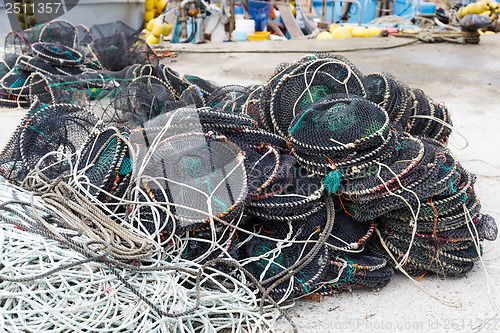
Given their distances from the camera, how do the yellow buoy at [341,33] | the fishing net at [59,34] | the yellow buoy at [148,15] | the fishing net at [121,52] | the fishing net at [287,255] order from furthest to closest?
the yellow buoy at [148,15], the yellow buoy at [341,33], the fishing net at [59,34], the fishing net at [121,52], the fishing net at [287,255]

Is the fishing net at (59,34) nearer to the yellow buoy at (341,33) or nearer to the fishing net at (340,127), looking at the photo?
the fishing net at (340,127)

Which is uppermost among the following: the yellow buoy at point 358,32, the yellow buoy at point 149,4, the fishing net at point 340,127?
the fishing net at point 340,127

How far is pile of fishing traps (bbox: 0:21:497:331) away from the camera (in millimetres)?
2416

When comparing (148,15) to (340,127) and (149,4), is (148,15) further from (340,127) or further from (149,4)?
(340,127)

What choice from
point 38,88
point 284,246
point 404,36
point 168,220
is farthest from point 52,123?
point 404,36

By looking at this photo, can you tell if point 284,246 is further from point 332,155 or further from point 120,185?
point 120,185

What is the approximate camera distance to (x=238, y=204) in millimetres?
2561

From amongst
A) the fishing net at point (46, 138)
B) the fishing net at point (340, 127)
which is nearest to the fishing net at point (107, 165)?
the fishing net at point (46, 138)

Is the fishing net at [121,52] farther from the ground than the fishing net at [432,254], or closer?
farther from the ground

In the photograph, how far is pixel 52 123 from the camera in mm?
3168

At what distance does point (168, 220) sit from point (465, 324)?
1689 millimetres

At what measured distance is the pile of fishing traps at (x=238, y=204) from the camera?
7.93 ft

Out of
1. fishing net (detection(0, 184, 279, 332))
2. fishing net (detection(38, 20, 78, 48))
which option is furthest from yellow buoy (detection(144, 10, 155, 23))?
fishing net (detection(0, 184, 279, 332))

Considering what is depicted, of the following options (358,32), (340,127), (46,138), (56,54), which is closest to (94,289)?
(46,138)
